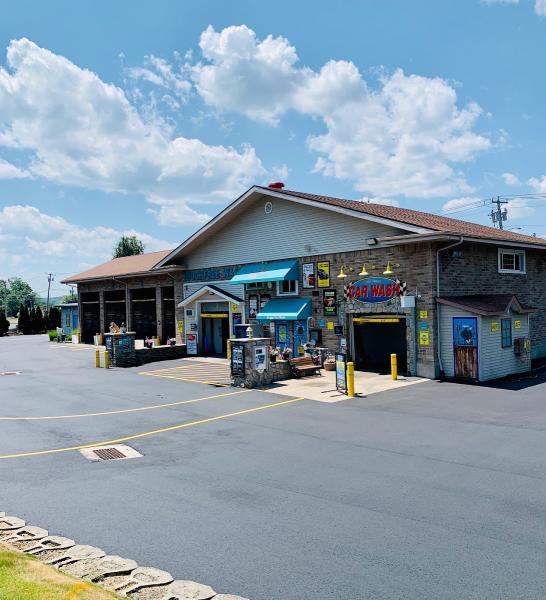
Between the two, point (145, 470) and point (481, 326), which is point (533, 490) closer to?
point (145, 470)

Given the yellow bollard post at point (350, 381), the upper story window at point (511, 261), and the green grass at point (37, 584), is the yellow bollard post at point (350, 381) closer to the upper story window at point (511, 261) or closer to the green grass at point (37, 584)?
the upper story window at point (511, 261)

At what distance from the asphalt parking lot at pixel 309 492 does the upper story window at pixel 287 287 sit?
9852 millimetres

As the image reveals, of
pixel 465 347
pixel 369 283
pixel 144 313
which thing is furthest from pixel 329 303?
pixel 144 313

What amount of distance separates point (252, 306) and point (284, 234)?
14.0ft

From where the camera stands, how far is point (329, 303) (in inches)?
908

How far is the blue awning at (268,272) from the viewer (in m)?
24.4

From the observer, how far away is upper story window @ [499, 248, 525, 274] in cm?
2294

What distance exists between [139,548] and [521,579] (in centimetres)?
425

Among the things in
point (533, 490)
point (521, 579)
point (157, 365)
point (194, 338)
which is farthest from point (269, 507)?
point (194, 338)

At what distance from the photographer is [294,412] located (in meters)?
14.6

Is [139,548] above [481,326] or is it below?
below

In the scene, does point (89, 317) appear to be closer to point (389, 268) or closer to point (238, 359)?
point (238, 359)

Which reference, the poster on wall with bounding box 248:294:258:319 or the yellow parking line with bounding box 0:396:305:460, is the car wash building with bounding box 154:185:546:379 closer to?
the poster on wall with bounding box 248:294:258:319

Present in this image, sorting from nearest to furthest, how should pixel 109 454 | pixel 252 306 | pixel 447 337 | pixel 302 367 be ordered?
pixel 109 454, pixel 447 337, pixel 302 367, pixel 252 306
